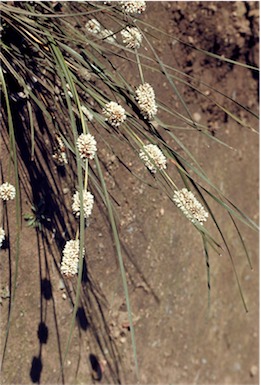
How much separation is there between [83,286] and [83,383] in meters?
0.31

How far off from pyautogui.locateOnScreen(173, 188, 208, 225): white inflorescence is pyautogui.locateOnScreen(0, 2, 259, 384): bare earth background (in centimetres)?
60

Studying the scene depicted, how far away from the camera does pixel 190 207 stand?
4.01ft

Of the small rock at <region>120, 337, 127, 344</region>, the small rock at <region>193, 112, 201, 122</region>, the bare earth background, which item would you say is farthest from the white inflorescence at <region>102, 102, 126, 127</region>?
the small rock at <region>193, 112, 201, 122</region>

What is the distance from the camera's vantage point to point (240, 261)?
243 cm

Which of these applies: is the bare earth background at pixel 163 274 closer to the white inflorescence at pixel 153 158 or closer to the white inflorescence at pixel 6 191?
the white inflorescence at pixel 6 191

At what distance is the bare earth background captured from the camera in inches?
67.7

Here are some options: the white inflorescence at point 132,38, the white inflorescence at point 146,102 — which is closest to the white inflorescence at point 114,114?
the white inflorescence at point 146,102

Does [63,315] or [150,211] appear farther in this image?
[150,211]

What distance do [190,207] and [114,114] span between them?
26 centimetres

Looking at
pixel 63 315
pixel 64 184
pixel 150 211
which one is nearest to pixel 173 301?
pixel 150 211

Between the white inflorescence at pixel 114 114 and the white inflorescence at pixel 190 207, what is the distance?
0.66 feet

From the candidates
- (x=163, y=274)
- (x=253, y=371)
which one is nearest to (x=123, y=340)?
(x=163, y=274)

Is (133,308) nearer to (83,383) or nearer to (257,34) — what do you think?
(83,383)

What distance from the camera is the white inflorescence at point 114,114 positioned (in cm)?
126
